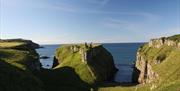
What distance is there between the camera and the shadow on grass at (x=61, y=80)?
108 m

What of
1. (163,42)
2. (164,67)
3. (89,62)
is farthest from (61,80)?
(163,42)

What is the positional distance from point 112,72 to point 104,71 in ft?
76.5

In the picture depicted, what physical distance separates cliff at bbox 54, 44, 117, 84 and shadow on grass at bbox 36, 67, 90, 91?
825 centimetres

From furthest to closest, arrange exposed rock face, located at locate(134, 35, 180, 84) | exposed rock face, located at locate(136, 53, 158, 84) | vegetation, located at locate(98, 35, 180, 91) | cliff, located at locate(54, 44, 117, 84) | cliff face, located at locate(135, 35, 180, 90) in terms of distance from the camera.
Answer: cliff, located at locate(54, 44, 117, 84), exposed rock face, located at locate(136, 53, 158, 84), exposed rock face, located at locate(134, 35, 180, 84), cliff face, located at locate(135, 35, 180, 90), vegetation, located at locate(98, 35, 180, 91)

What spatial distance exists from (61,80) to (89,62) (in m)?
39.5

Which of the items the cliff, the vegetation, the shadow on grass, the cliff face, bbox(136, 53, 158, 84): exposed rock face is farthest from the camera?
the cliff

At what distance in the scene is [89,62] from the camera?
158 metres

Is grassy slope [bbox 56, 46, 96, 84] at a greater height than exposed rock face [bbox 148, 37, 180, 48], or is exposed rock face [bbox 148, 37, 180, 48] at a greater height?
exposed rock face [bbox 148, 37, 180, 48]

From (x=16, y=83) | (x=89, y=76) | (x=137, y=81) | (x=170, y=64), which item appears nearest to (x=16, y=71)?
(x=16, y=83)

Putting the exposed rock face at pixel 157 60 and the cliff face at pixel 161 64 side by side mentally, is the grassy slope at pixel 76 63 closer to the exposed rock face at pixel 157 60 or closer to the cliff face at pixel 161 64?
the cliff face at pixel 161 64

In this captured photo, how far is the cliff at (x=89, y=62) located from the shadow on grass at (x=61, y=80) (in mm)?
8249

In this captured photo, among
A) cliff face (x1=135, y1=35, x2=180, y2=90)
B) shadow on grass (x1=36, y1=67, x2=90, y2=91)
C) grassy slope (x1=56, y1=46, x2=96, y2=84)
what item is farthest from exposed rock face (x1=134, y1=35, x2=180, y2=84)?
shadow on grass (x1=36, y1=67, x2=90, y2=91)

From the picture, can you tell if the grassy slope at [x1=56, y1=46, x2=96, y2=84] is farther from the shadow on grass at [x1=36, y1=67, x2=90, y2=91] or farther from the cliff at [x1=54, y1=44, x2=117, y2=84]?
the shadow on grass at [x1=36, y1=67, x2=90, y2=91]

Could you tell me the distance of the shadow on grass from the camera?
4260 inches
